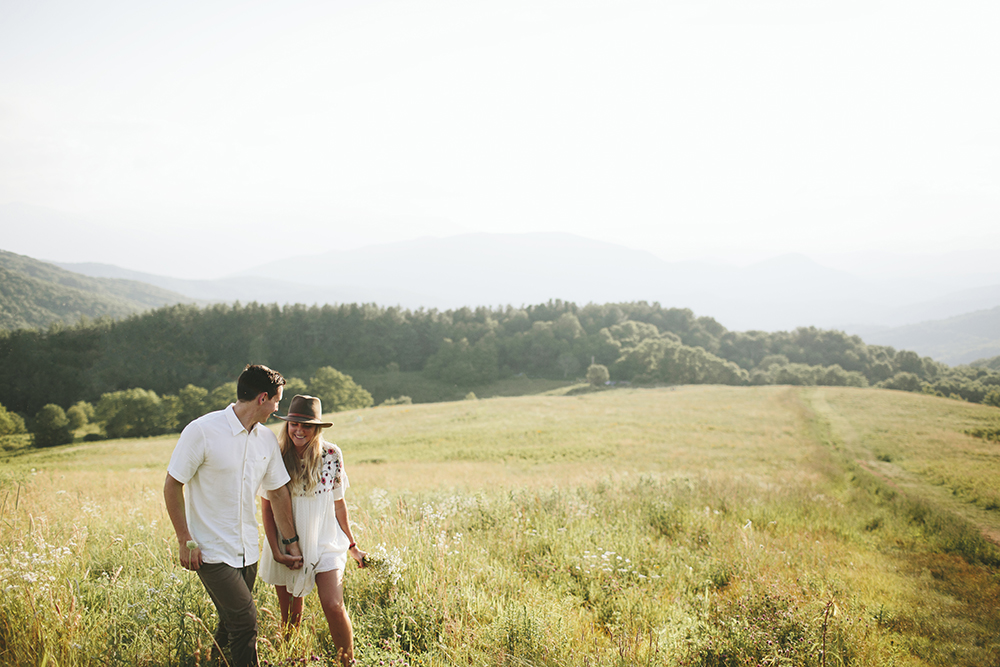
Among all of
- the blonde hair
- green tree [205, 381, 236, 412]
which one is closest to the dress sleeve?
the blonde hair

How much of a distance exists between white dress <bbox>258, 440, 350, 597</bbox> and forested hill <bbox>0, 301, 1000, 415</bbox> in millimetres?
65607

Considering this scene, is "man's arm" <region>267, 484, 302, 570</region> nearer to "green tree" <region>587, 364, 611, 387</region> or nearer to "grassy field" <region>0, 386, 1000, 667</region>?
"grassy field" <region>0, 386, 1000, 667</region>

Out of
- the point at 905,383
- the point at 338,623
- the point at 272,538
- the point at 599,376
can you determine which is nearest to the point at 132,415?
the point at 272,538

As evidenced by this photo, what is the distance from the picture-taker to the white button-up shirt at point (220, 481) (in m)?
3.01

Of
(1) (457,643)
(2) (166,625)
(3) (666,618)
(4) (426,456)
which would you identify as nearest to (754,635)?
(3) (666,618)

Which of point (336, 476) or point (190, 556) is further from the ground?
point (336, 476)

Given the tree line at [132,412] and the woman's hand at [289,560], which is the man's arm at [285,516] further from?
the tree line at [132,412]

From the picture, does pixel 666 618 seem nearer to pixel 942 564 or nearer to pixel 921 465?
pixel 942 564

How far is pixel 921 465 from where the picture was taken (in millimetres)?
13148

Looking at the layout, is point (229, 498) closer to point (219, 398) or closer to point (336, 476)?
point (336, 476)

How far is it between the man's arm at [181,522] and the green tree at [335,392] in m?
58.2

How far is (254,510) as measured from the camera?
2906mm

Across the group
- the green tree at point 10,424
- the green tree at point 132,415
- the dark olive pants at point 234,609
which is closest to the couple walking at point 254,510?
the dark olive pants at point 234,609

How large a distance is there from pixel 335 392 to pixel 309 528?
198 feet
